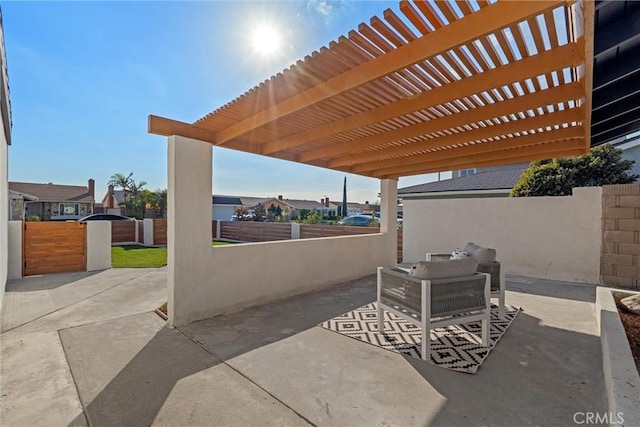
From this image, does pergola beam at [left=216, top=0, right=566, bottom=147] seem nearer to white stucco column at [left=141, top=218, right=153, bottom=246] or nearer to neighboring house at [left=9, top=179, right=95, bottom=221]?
white stucco column at [left=141, top=218, right=153, bottom=246]

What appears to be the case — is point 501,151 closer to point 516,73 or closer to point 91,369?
point 516,73

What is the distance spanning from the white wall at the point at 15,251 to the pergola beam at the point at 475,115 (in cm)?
864

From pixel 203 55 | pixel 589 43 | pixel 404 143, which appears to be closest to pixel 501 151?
pixel 404 143

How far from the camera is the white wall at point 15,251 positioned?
25.6ft

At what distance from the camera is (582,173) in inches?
348

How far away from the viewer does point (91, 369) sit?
324 centimetres

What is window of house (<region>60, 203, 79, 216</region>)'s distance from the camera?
Answer: 29984 mm

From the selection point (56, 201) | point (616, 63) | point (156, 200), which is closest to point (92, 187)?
point (56, 201)

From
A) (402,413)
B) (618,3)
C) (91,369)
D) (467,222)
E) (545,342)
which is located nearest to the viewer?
(402,413)

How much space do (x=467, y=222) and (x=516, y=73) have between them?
701 centimetres

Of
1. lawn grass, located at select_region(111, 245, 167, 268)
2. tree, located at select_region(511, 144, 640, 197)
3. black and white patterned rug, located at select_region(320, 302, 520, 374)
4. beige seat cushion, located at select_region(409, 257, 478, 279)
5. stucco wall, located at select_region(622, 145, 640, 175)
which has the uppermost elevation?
stucco wall, located at select_region(622, 145, 640, 175)

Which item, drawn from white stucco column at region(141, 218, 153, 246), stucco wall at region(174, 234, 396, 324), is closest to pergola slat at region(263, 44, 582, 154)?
stucco wall at region(174, 234, 396, 324)

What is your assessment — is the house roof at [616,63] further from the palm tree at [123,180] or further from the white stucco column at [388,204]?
the palm tree at [123,180]

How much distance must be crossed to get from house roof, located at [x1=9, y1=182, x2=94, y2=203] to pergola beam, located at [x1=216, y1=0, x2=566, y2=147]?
34797mm
